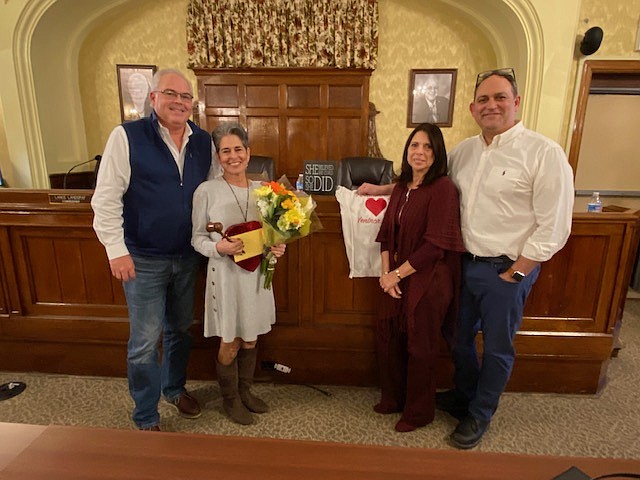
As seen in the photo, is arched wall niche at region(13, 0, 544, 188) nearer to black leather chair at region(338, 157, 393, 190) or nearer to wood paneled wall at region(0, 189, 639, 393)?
black leather chair at region(338, 157, 393, 190)

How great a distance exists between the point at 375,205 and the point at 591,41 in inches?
124

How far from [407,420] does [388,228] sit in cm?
92

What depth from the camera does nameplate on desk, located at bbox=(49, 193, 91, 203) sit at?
1.99m

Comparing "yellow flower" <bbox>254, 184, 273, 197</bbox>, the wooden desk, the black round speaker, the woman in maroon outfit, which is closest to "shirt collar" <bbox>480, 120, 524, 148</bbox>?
the woman in maroon outfit

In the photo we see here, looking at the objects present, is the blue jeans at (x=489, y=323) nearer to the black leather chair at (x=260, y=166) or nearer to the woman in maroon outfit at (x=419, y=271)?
the woman in maroon outfit at (x=419, y=271)

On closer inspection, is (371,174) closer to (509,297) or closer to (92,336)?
(509,297)

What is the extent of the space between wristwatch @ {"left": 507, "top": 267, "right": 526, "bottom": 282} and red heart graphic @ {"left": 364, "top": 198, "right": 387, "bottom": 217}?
0.62 meters

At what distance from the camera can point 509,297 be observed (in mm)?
1624

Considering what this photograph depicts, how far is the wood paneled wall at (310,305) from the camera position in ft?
6.55

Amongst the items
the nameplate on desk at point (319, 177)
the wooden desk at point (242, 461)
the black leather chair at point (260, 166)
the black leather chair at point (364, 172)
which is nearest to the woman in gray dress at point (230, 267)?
the nameplate on desk at point (319, 177)

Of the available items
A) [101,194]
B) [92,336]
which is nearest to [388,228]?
[101,194]

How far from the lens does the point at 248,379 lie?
1.92 m

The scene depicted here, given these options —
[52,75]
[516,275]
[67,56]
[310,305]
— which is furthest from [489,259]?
[67,56]

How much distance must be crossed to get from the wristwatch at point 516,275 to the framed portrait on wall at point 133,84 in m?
4.76
